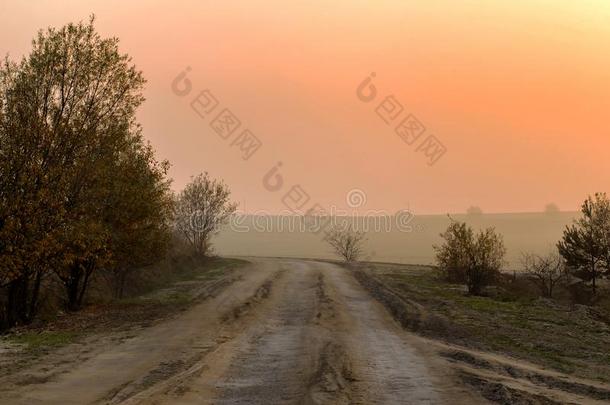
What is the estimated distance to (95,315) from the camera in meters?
21.5

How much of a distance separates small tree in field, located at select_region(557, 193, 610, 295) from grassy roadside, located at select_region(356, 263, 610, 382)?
842 inches

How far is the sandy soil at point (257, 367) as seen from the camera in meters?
Result: 9.39

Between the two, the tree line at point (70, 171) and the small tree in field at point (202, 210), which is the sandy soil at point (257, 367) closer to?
the tree line at point (70, 171)

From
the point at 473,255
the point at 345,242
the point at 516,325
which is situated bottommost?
the point at 516,325

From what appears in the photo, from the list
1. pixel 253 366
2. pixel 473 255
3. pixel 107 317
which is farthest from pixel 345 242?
pixel 253 366

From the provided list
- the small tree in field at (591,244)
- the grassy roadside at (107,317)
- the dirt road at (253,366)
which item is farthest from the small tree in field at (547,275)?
the dirt road at (253,366)

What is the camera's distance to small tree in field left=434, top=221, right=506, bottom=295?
30141 mm

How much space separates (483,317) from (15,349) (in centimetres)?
1487

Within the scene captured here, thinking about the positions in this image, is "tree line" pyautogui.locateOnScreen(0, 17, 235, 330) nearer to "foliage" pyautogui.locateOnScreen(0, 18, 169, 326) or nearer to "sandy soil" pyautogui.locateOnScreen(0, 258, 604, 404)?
"foliage" pyautogui.locateOnScreen(0, 18, 169, 326)

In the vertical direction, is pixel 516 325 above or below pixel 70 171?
below

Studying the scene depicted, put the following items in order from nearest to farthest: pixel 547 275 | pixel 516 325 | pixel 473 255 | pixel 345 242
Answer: pixel 516 325 < pixel 473 255 < pixel 547 275 < pixel 345 242

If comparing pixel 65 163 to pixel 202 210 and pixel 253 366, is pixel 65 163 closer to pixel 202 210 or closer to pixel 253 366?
pixel 253 366

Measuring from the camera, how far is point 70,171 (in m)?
19.6

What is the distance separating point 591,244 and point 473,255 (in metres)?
20.9
